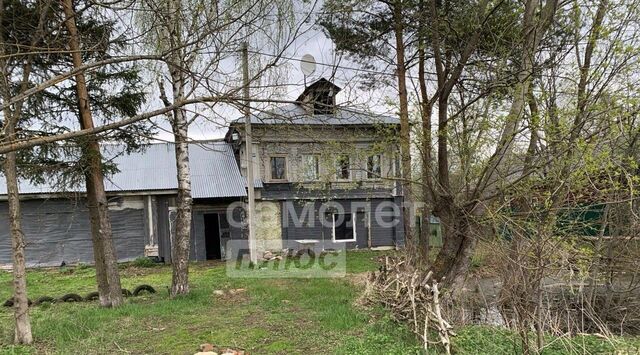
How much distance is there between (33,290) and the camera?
10664 millimetres

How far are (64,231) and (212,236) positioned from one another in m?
5.41

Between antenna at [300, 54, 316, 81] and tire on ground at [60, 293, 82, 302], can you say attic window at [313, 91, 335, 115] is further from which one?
tire on ground at [60, 293, 82, 302]

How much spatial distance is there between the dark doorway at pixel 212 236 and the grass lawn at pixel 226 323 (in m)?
6.86

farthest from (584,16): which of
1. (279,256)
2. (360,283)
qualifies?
(279,256)

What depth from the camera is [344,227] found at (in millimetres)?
17875

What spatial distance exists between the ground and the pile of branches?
0.69 feet

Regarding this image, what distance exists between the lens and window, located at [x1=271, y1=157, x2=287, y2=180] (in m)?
17.4

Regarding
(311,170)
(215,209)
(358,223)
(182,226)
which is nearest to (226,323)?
(182,226)

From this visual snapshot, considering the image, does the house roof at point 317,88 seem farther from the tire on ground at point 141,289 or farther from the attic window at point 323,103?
the tire on ground at point 141,289

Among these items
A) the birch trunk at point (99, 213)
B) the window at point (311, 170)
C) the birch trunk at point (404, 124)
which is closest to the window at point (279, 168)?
the window at point (311, 170)

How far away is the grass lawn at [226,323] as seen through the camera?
5406 millimetres

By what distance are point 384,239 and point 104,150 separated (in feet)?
39.6

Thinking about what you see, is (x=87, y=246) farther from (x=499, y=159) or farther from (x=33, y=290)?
(x=499, y=159)

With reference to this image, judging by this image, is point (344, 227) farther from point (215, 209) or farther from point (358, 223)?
point (215, 209)
